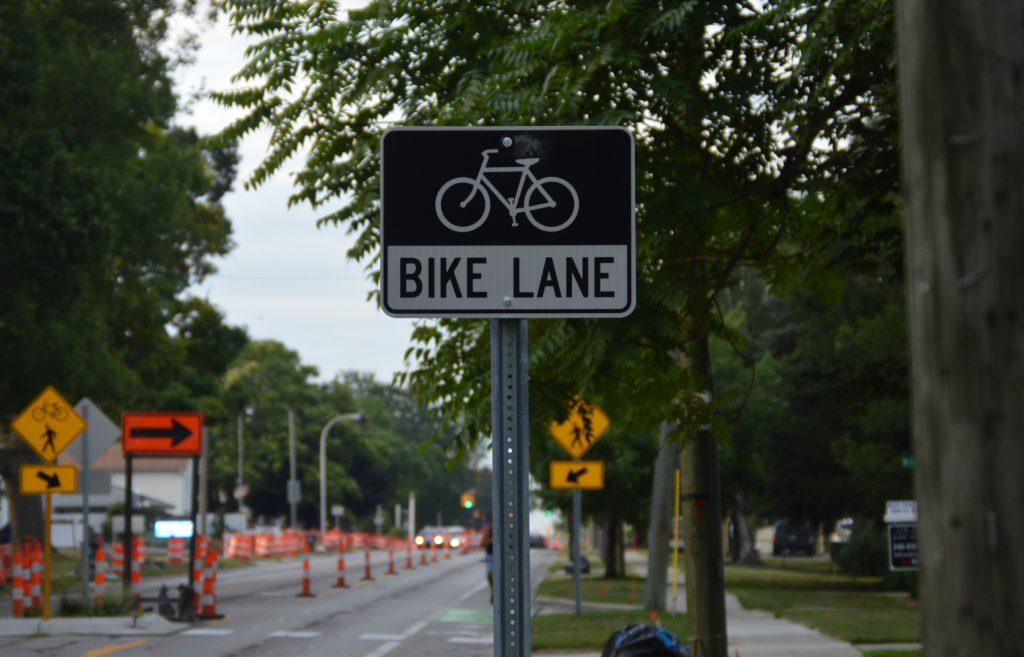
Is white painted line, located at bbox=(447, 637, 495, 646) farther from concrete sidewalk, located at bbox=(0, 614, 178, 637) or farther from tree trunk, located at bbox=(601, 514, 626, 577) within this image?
tree trunk, located at bbox=(601, 514, 626, 577)

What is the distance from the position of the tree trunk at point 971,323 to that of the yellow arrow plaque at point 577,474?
65.5ft

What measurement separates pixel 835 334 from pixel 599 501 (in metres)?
6.57

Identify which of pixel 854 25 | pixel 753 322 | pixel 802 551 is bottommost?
pixel 802 551

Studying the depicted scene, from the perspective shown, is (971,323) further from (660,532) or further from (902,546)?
(660,532)

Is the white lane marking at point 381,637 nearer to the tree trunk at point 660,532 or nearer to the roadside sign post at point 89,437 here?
the roadside sign post at point 89,437

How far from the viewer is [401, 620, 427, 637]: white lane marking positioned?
21.5m

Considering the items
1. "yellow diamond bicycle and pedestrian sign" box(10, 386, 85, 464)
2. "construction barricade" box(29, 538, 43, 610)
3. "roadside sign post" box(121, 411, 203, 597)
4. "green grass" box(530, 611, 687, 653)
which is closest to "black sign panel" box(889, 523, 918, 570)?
"green grass" box(530, 611, 687, 653)

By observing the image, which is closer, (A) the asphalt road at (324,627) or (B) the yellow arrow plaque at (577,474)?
(A) the asphalt road at (324,627)

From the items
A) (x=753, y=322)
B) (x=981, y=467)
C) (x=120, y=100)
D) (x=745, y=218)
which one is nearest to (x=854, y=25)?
(x=745, y=218)

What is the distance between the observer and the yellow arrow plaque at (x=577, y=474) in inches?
920

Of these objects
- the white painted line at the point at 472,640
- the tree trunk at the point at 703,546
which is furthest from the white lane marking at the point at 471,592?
the tree trunk at the point at 703,546

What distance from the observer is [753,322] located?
55750 mm

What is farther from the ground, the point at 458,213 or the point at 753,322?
the point at 753,322

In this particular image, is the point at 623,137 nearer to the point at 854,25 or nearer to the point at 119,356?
the point at 854,25
